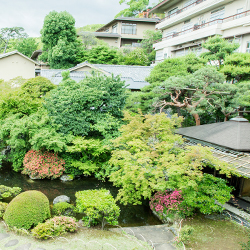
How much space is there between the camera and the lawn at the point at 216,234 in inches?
304

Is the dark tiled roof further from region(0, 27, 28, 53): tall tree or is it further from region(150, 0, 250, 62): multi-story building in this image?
region(0, 27, 28, 53): tall tree

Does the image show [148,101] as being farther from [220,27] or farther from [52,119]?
[220,27]

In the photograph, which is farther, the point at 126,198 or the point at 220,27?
the point at 220,27

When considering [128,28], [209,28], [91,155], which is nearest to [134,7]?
[128,28]

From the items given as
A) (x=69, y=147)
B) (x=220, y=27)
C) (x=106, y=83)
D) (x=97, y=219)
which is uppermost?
(x=220, y=27)

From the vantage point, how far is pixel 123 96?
1565 centimetres

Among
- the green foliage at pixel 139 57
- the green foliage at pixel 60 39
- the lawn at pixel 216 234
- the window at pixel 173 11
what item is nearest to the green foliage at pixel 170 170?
the lawn at pixel 216 234

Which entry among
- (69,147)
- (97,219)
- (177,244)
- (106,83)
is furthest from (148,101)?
(177,244)

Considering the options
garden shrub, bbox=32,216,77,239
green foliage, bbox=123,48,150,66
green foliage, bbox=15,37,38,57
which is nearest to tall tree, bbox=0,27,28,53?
green foliage, bbox=15,37,38,57

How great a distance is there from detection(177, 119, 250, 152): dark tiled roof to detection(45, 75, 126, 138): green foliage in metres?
5.31

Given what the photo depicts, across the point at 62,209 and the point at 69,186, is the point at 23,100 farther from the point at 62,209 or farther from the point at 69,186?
the point at 62,209

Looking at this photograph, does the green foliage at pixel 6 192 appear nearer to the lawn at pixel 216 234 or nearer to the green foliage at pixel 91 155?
the green foliage at pixel 91 155

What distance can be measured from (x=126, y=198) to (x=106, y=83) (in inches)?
320

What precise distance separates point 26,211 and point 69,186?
5.47 m
